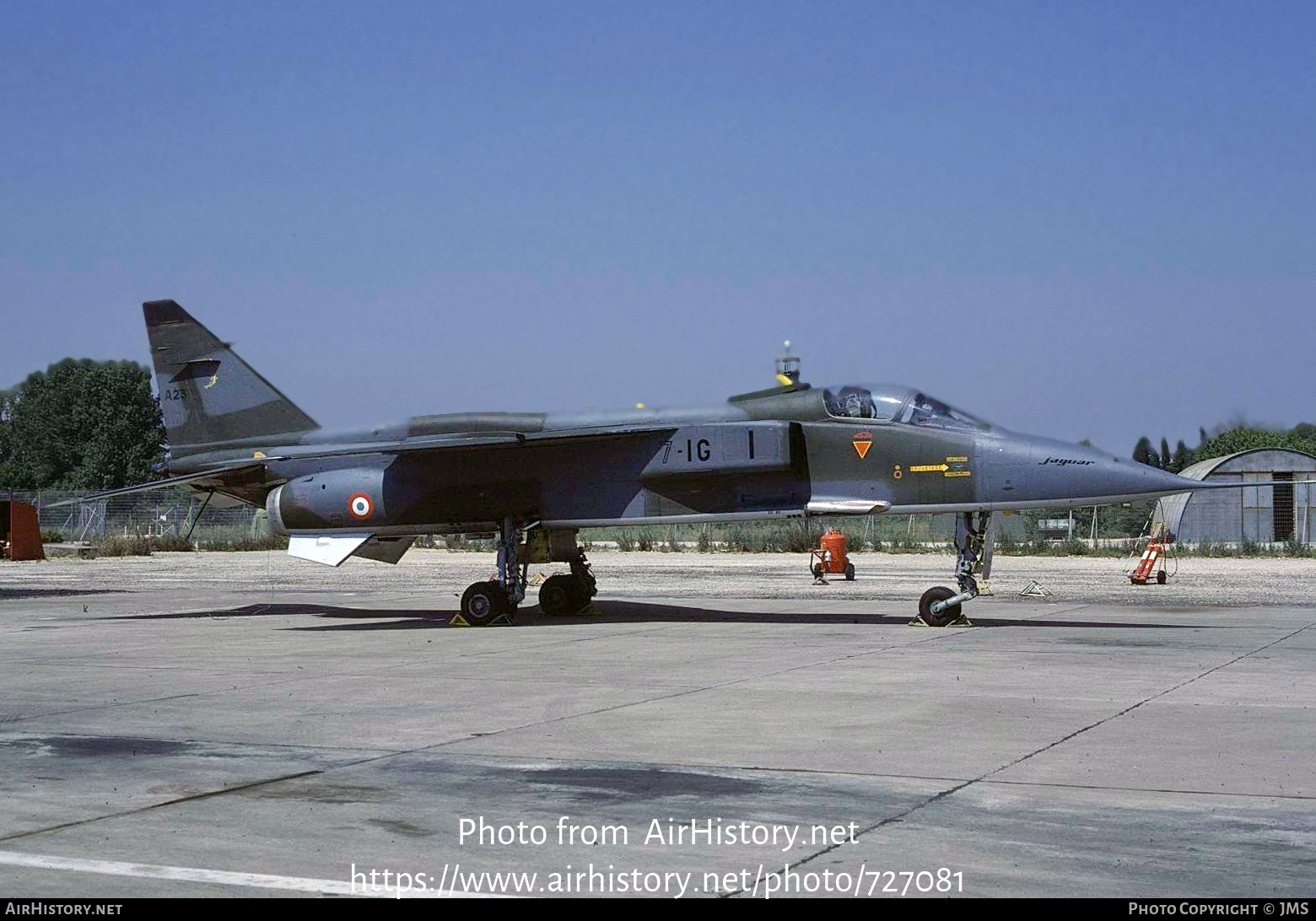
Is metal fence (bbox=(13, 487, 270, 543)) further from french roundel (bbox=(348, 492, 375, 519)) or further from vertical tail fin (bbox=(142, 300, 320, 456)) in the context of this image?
french roundel (bbox=(348, 492, 375, 519))

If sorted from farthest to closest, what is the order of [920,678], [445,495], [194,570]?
1. [194,570]
2. [445,495]
3. [920,678]

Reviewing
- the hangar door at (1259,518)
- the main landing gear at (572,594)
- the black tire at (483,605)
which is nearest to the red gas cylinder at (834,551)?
the main landing gear at (572,594)

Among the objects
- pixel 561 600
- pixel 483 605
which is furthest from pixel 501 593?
pixel 561 600

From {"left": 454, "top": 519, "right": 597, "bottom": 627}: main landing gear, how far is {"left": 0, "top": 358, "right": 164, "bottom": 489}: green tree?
8606 centimetres

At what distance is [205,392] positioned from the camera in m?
22.1

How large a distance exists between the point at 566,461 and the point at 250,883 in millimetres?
14001

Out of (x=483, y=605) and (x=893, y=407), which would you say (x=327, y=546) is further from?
(x=893, y=407)

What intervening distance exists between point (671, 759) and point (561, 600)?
12967 mm

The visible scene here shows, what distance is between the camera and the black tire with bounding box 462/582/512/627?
62.9 ft

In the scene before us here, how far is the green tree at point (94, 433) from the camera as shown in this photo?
103 m

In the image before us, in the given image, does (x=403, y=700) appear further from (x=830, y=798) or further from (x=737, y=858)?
(x=737, y=858)

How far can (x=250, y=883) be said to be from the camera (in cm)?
545

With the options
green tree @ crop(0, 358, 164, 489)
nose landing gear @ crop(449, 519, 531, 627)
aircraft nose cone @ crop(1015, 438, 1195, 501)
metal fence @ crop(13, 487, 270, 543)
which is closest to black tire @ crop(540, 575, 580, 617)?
nose landing gear @ crop(449, 519, 531, 627)

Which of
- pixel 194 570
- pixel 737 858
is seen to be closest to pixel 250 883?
pixel 737 858
